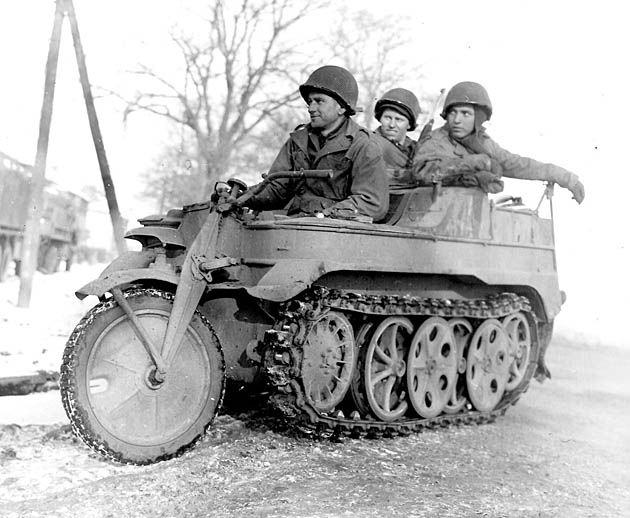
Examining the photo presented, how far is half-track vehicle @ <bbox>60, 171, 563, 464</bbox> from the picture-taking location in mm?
4734

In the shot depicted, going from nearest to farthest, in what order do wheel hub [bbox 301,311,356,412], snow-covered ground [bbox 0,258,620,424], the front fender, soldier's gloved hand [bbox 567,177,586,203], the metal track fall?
the front fender
the metal track
wheel hub [bbox 301,311,356,412]
snow-covered ground [bbox 0,258,620,424]
soldier's gloved hand [bbox 567,177,586,203]

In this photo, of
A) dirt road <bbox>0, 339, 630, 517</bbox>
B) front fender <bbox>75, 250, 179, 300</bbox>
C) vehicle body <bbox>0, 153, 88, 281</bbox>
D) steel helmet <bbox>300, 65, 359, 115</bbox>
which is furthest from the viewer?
vehicle body <bbox>0, 153, 88, 281</bbox>

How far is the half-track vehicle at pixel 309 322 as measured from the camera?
4.73 m

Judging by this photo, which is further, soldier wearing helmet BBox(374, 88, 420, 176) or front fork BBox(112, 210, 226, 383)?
soldier wearing helmet BBox(374, 88, 420, 176)

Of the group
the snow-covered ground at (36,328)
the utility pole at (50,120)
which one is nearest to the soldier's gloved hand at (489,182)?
the snow-covered ground at (36,328)

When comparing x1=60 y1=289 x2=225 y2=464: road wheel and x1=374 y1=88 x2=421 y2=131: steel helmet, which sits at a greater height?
x1=374 y1=88 x2=421 y2=131: steel helmet

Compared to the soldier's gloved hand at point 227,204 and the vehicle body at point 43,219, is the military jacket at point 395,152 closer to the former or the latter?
the soldier's gloved hand at point 227,204

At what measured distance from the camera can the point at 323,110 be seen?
6004 millimetres

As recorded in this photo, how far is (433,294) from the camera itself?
6.31 metres

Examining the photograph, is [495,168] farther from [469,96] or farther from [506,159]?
[469,96]

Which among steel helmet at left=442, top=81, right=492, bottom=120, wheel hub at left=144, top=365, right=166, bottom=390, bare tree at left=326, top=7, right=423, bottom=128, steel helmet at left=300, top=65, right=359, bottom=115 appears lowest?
wheel hub at left=144, top=365, right=166, bottom=390

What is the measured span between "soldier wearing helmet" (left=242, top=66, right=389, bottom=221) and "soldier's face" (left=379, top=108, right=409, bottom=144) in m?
1.79

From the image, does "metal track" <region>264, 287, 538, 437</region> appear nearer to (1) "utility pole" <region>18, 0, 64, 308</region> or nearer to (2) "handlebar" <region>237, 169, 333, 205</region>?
(2) "handlebar" <region>237, 169, 333, 205</region>

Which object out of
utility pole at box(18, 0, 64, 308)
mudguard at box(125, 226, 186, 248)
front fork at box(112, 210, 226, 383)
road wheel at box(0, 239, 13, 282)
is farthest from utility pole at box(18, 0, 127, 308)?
road wheel at box(0, 239, 13, 282)
